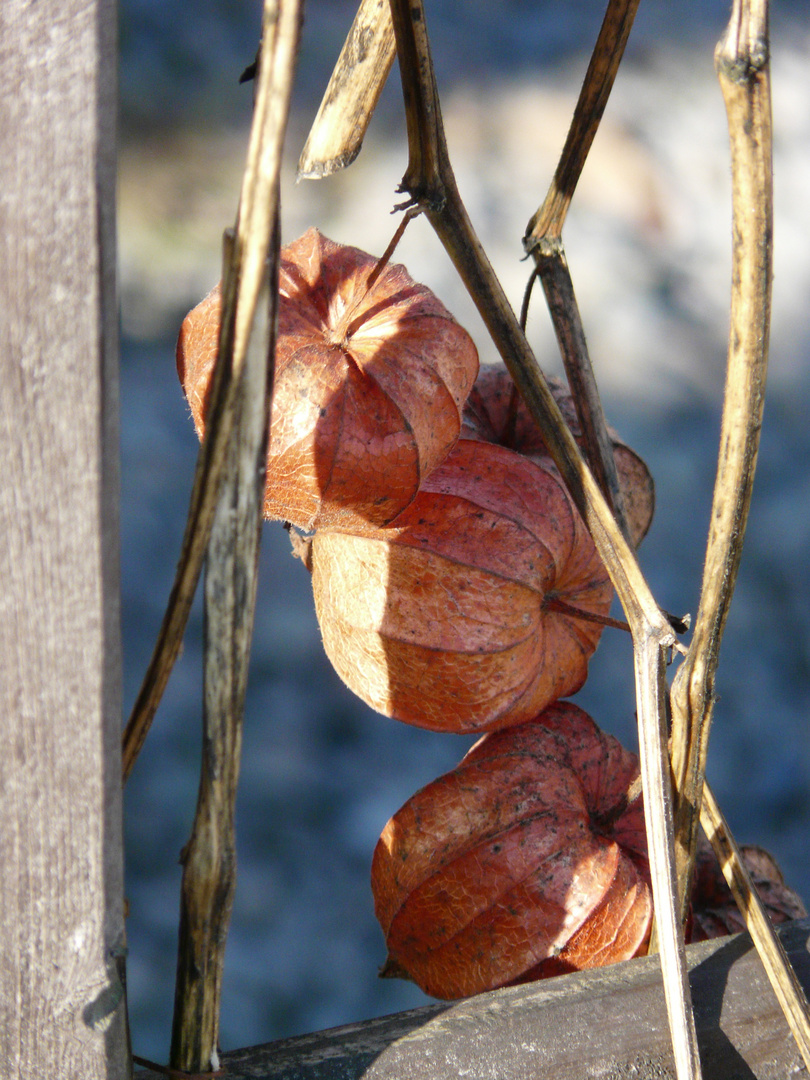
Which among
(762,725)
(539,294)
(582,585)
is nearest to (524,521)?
(582,585)

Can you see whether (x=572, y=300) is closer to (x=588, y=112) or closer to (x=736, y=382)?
(x=588, y=112)

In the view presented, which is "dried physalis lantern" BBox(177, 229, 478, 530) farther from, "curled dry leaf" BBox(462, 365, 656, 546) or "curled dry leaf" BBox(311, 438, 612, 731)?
"curled dry leaf" BBox(462, 365, 656, 546)

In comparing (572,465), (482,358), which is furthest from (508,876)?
(482,358)

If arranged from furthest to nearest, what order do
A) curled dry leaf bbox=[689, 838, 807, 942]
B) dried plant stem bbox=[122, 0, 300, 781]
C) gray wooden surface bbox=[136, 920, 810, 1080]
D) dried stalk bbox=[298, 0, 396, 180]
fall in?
curled dry leaf bbox=[689, 838, 807, 942], dried stalk bbox=[298, 0, 396, 180], gray wooden surface bbox=[136, 920, 810, 1080], dried plant stem bbox=[122, 0, 300, 781]

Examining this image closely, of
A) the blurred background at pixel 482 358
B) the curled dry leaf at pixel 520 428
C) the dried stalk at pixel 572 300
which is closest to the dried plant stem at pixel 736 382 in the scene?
the dried stalk at pixel 572 300

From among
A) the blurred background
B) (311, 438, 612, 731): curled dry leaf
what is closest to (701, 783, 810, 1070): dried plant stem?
(311, 438, 612, 731): curled dry leaf

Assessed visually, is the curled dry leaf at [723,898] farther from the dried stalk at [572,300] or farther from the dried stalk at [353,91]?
the dried stalk at [353,91]

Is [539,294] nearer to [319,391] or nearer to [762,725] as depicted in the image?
[762,725]
